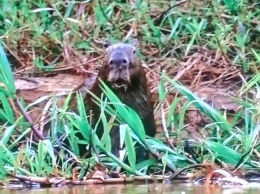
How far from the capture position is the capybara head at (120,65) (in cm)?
521

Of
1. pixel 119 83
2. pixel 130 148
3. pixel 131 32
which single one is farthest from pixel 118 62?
pixel 131 32

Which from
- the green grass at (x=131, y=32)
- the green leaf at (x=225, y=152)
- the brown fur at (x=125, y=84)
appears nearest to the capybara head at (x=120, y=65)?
the brown fur at (x=125, y=84)

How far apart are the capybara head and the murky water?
95cm

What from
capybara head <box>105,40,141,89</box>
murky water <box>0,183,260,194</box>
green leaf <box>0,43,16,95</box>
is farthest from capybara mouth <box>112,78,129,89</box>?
murky water <box>0,183,260,194</box>

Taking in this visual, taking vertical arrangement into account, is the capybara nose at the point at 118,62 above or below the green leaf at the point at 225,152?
above

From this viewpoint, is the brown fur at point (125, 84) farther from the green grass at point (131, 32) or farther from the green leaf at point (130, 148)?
the green leaf at point (130, 148)

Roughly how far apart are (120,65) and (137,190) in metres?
1.21

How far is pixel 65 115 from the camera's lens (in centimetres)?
467

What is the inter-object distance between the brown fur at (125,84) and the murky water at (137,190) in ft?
2.92

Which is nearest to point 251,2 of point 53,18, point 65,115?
→ point 53,18

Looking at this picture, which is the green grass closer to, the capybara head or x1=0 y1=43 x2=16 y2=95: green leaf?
the capybara head

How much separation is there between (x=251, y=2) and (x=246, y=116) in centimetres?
216

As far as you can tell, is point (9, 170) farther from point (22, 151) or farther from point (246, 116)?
point (246, 116)

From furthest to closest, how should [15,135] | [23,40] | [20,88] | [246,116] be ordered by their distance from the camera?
[23,40] < [20,88] < [15,135] < [246,116]
